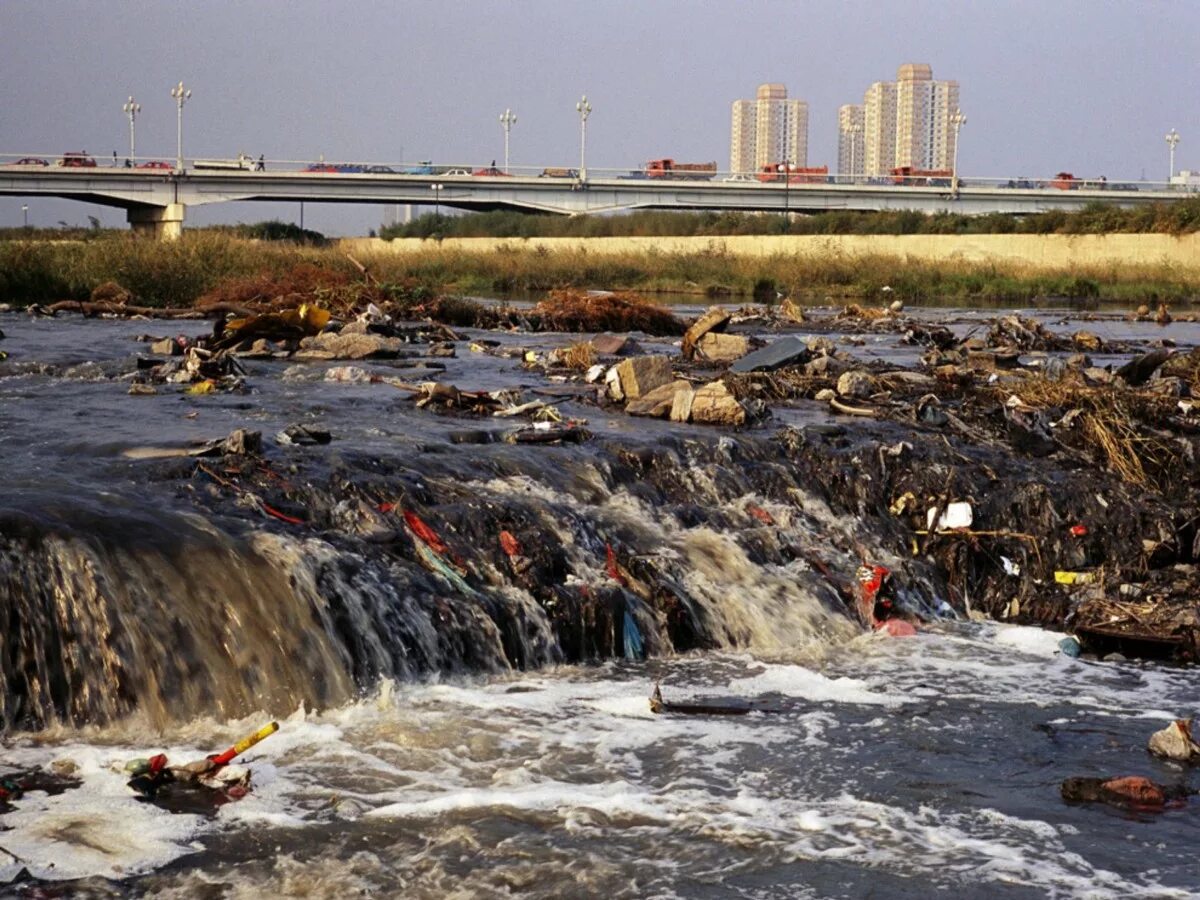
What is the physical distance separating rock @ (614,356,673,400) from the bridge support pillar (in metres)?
55.4

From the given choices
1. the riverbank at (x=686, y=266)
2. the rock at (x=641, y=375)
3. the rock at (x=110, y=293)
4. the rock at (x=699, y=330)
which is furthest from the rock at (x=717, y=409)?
the rock at (x=110, y=293)

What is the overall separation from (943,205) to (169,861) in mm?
72149

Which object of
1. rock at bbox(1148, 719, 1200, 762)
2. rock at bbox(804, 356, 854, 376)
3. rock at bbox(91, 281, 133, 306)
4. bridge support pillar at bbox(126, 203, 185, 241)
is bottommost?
rock at bbox(1148, 719, 1200, 762)

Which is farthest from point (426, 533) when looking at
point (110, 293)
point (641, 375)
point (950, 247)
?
point (950, 247)

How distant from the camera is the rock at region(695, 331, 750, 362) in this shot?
56.1 ft

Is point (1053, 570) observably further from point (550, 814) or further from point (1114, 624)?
Result: point (550, 814)

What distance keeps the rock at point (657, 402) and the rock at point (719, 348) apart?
12.9 feet

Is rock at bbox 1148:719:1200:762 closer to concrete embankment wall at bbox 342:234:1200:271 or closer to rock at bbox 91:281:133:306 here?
rock at bbox 91:281:133:306

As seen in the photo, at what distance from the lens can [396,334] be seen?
18297mm

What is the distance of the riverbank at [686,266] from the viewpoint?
24.1 m

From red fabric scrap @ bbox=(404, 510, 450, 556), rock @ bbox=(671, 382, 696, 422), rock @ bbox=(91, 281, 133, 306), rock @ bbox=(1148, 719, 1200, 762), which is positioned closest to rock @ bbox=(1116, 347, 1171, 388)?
rock @ bbox=(671, 382, 696, 422)

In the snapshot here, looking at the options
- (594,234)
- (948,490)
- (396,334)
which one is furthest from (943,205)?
(948,490)

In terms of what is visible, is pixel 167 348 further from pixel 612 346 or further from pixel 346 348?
pixel 612 346

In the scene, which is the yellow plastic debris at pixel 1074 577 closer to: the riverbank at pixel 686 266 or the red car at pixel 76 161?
the riverbank at pixel 686 266
